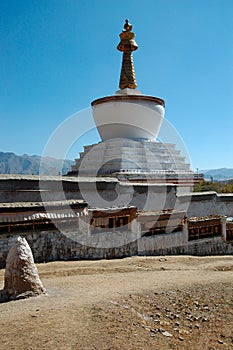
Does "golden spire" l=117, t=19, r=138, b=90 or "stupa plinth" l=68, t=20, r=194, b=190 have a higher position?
"golden spire" l=117, t=19, r=138, b=90

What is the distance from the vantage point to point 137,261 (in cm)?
788

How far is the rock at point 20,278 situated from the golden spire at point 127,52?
529 inches

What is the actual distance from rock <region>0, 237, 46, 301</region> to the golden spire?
13.4m

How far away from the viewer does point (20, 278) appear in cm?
463

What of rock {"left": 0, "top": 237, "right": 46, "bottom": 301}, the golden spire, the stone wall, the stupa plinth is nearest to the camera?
rock {"left": 0, "top": 237, "right": 46, "bottom": 301}

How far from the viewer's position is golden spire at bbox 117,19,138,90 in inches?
664

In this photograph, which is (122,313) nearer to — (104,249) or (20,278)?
(20,278)

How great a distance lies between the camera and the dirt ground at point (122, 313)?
3.39 m

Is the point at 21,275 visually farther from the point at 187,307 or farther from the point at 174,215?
the point at 174,215

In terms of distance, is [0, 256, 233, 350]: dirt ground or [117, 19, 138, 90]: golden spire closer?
[0, 256, 233, 350]: dirt ground

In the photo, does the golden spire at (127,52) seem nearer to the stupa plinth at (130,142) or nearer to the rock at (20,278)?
the stupa plinth at (130,142)

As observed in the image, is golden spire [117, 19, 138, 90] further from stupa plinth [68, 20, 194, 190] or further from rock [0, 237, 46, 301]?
rock [0, 237, 46, 301]

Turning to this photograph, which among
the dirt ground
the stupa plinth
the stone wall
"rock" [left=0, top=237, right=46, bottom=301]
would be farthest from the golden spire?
"rock" [left=0, top=237, right=46, bottom=301]

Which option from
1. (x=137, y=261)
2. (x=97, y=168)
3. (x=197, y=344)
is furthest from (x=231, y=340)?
(x=97, y=168)
